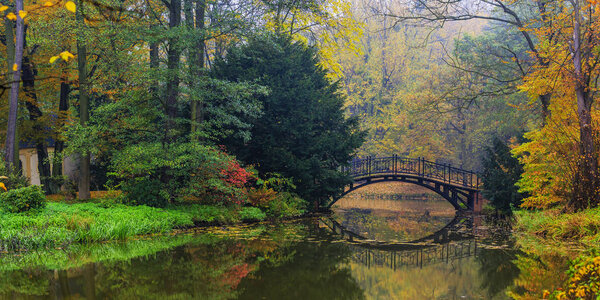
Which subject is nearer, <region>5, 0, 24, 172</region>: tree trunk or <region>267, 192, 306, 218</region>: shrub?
<region>5, 0, 24, 172</region>: tree trunk

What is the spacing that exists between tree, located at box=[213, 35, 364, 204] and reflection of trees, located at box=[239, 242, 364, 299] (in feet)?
26.0

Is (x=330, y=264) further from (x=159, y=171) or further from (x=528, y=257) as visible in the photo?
(x=159, y=171)

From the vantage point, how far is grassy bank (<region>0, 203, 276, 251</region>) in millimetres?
10992

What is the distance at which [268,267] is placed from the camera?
9406mm

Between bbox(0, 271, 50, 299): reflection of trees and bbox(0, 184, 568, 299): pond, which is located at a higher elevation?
bbox(0, 271, 50, 299): reflection of trees

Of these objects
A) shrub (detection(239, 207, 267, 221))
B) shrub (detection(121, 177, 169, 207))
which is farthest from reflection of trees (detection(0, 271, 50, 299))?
shrub (detection(239, 207, 267, 221))

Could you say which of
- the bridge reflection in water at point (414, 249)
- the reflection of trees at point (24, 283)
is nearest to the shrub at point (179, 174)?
the bridge reflection in water at point (414, 249)

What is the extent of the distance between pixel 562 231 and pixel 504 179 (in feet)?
26.0

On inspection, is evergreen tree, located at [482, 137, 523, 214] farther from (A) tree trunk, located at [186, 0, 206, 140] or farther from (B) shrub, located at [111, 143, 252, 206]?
(A) tree trunk, located at [186, 0, 206, 140]

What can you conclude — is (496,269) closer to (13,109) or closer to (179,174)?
(179,174)

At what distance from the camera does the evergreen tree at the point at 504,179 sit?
19.7m

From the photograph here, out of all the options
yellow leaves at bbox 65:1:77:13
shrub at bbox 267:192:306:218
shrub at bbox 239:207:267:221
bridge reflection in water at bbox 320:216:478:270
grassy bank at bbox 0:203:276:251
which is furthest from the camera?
shrub at bbox 267:192:306:218

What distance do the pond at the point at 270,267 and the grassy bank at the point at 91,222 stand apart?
511 millimetres

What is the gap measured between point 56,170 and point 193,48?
843cm
